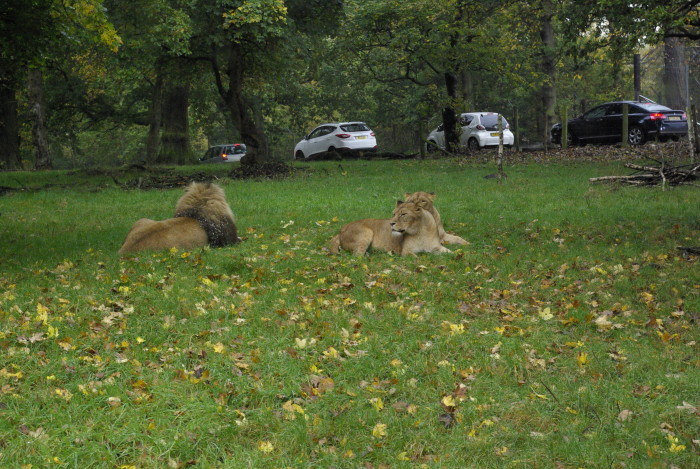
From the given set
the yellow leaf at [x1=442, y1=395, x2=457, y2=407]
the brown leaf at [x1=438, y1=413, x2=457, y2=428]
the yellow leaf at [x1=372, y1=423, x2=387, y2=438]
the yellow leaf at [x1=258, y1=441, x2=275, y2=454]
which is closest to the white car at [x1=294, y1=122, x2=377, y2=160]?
the yellow leaf at [x1=442, y1=395, x2=457, y2=407]

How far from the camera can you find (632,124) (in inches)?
1070

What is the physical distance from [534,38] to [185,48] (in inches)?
755

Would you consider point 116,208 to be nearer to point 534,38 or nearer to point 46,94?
point 46,94

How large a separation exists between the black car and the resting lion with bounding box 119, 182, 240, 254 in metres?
19.2

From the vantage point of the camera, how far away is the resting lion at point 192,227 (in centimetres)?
1116

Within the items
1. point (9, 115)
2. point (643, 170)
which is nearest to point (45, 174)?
point (9, 115)

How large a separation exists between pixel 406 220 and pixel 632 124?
1928cm

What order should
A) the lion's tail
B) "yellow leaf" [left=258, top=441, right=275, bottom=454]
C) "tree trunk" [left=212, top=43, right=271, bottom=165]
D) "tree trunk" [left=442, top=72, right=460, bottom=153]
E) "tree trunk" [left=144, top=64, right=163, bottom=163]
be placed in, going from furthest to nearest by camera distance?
"tree trunk" [left=144, top=64, right=163, bottom=163]
"tree trunk" [left=442, top=72, right=460, bottom=153]
"tree trunk" [left=212, top=43, right=271, bottom=165]
the lion's tail
"yellow leaf" [left=258, top=441, right=275, bottom=454]

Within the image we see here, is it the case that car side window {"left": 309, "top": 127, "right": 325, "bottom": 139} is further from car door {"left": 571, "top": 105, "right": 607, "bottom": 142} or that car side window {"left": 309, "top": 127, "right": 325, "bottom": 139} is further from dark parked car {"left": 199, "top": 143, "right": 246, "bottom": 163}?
car door {"left": 571, "top": 105, "right": 607, "bottom": 142}

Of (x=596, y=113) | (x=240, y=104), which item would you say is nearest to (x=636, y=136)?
(x=596, y=113)

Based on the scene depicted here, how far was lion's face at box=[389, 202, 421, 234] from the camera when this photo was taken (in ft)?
36.0

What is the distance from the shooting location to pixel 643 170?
17219mm

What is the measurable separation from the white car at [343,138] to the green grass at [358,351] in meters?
20.7

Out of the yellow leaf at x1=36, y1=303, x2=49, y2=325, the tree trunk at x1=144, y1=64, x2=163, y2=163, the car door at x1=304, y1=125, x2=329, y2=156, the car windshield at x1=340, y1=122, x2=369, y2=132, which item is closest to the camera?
the yellow leaf at x1=36, y1=303, x2=49, y2=325
